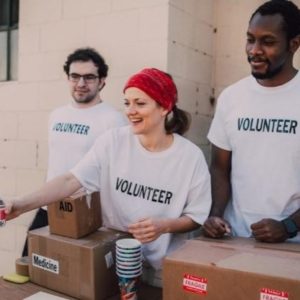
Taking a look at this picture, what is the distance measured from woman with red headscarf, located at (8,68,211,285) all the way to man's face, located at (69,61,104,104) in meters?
0.67

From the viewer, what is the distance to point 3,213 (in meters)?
1.24

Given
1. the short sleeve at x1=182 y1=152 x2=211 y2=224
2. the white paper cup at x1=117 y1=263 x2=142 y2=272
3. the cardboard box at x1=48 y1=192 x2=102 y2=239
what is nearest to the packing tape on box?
the cardboard box at x1=48 y1=192 x2=102 y2=239

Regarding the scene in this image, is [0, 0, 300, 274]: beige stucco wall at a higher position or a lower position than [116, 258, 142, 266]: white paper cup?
higher

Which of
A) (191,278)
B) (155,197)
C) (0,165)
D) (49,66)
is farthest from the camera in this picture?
(0,165)

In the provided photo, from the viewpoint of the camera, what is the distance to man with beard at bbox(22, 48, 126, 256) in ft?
7.00

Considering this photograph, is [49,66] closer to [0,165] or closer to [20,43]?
[20,43]

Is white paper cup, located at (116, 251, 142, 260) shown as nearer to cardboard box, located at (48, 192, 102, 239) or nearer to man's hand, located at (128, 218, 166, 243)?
man's hand, located at (128, 218, 166, 243)

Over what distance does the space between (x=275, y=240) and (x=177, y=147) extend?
49cm

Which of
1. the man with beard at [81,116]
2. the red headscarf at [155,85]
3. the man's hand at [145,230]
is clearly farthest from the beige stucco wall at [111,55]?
the man's hand at [145,230]

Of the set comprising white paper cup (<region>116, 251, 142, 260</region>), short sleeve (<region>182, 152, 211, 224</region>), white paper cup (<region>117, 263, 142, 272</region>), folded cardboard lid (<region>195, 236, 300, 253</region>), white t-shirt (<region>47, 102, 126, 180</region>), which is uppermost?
white t-shirt (<region>47, 102, 126, 180</region>)

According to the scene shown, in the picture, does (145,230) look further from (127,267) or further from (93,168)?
(93,168)

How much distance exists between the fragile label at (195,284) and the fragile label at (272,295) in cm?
15

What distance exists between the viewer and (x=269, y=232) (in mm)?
1359

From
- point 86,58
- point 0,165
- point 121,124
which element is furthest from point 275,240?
point 0,165
